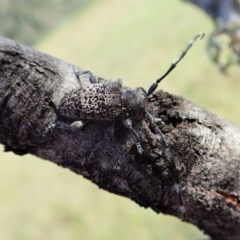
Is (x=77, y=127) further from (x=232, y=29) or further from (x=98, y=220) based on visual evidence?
(x=98, y=220)

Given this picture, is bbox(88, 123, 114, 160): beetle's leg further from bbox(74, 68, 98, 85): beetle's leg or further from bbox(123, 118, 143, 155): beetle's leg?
bbox(74, 68, 98, 85): beetle's leg

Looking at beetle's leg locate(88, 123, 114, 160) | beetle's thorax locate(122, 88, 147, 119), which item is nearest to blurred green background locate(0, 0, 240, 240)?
beetle's thorax locate(122, 88, 147, 119)

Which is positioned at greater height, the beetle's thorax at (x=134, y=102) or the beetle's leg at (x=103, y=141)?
the beetle's thorax at (x=134, y=102)

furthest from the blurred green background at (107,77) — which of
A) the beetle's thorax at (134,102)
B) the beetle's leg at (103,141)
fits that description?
the beetle's leg at (103,141)

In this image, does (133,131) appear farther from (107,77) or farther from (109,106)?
(107,77)

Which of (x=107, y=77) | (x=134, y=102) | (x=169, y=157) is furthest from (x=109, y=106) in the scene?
(x=107, y=77)

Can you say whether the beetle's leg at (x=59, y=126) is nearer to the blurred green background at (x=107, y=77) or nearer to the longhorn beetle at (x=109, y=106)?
the longhorn beetle at (x=109, y=106)

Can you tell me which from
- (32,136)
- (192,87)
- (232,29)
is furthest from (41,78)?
(192,87)
